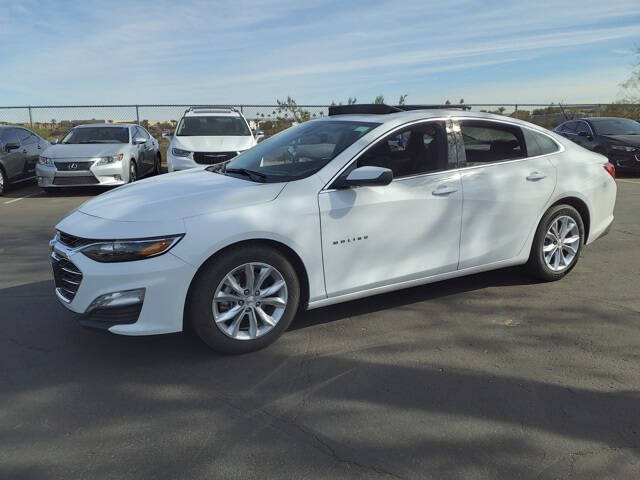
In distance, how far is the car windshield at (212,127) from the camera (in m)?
11.9

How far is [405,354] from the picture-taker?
382cm

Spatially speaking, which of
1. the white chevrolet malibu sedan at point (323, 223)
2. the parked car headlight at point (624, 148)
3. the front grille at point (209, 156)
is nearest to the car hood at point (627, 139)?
the parked car headlight at point (624, 148)

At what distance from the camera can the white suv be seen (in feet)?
35.1

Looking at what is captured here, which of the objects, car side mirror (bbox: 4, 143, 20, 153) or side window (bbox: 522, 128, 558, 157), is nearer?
side window (bbox: 522, 128, 558, 157)

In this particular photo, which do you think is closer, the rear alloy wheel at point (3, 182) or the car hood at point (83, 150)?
the car hood at point (83, 150)

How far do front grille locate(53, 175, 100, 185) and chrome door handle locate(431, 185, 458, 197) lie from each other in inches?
346

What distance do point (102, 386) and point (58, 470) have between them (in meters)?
0.84

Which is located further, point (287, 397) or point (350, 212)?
point (350, 212)

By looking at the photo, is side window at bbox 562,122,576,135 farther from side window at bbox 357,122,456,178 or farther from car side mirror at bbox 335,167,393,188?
car side mirror at bbox 335,167,393,188

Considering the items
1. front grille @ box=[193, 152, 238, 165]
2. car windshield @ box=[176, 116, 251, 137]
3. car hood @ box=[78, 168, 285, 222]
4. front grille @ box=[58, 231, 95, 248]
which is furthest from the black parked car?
front grille @ box=[58, 231, 95, 248]

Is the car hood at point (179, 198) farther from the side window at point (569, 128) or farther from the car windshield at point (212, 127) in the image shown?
the side window at point (569, 128)

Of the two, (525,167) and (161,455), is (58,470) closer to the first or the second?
(161,455)

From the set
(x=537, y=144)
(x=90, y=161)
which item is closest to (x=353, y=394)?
(x=537, y=144)

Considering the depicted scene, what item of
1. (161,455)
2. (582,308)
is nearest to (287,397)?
(161,455)
